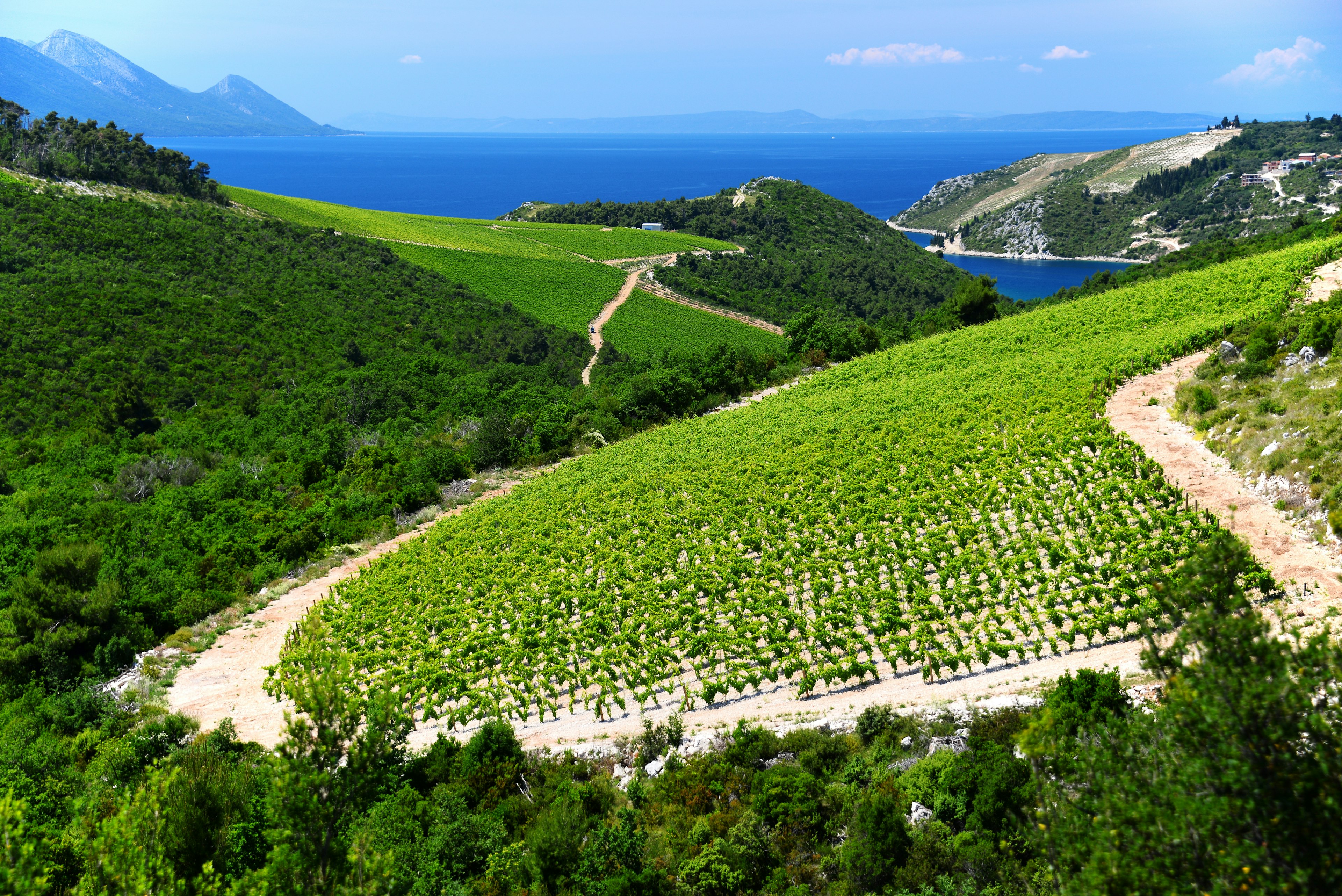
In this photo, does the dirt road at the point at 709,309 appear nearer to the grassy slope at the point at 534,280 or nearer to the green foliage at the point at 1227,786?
the grassy slope at the point at 534,280

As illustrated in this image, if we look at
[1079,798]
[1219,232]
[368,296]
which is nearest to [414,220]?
[368,296]

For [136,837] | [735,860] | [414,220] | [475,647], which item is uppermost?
[414,220]

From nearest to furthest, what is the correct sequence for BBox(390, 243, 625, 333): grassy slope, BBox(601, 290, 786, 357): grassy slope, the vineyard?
BBox(601, 290, 786, 357): grassy slope → BBox(390, 243, 625, 333): grassy slope → the vineyard

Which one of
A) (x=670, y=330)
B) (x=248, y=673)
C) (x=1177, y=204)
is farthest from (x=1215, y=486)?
(x=1177, y=204)

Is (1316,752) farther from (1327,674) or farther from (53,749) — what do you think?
(53,749)

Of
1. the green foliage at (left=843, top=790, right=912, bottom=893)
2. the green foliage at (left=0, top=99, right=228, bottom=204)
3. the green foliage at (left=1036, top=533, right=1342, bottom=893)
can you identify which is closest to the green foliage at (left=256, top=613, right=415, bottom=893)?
the green foliage at (left=843, top=790, right=912, bottom=893)

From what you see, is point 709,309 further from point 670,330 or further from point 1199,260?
point 1199,260

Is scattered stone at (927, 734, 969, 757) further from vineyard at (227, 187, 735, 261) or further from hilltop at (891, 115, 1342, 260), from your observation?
hilltop at (891, 115, 1342, 260)
